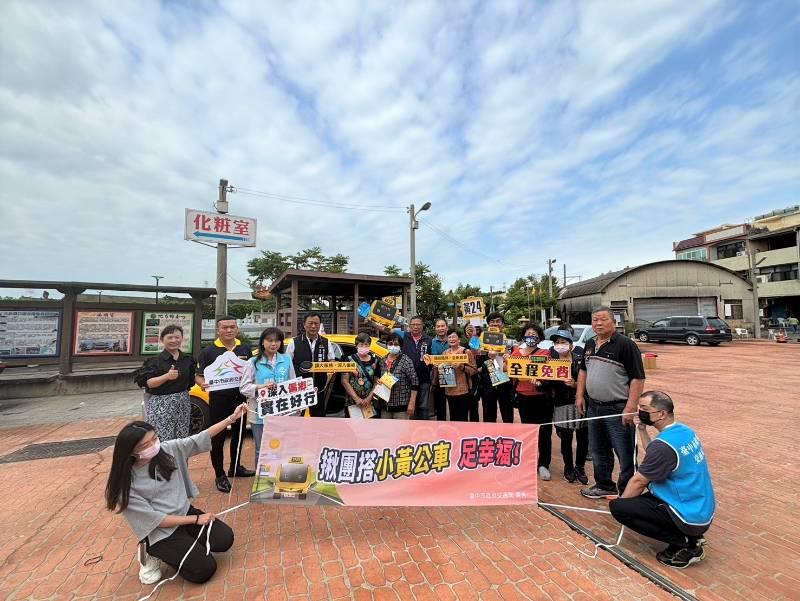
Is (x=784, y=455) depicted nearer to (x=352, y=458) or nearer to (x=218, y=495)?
(x=352, y=458)

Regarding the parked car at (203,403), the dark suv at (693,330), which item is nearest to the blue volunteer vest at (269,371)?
the parked car at (203,403)

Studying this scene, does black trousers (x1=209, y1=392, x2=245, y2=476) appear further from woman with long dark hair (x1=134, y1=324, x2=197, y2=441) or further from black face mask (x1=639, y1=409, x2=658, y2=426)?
black face mask (x1=639, y1=409, x2=658, y2=426)

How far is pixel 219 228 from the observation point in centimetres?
1070

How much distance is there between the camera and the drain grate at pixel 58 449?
15.1 ft

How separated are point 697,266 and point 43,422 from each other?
33.8m

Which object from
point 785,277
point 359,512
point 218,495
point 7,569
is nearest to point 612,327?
point 359,512

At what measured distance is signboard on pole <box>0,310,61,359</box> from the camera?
7527 mm

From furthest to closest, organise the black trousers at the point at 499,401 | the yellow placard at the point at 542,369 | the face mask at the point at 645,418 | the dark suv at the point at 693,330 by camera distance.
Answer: the dark suv at the point at 693,330 < the black trousers at the point at 499,401 < the yellow placard at the point at 542,369 < the face mask at the point at 645,418

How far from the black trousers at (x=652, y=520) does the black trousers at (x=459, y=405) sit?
1.84 metres

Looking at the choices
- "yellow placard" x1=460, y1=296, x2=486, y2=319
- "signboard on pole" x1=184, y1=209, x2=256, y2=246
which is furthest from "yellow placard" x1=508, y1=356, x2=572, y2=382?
"signboard on pole" x1=184, y1=209, x2=256, y2=246

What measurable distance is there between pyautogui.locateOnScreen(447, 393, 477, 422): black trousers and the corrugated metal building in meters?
23.7

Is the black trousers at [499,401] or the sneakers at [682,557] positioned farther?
the black trousers at [499,401]

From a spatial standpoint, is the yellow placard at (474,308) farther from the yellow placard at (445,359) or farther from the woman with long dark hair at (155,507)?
the woman with long dark hair at (155,507)

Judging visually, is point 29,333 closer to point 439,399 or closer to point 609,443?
point 439,399
